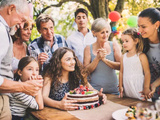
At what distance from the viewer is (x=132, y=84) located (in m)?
3.03

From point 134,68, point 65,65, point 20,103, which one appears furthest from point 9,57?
point 134,68

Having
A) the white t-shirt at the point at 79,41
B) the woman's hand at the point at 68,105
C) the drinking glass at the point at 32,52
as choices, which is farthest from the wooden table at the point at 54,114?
the white t-shirt at the point at 79,41

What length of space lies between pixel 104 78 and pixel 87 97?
36.6 inches

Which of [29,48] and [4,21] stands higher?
[4,21]

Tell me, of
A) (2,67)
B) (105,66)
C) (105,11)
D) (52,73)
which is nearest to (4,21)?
(2,67)

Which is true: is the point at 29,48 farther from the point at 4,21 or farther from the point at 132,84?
the point at 132,84

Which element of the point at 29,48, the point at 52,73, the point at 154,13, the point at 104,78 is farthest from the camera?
the point at 29,48

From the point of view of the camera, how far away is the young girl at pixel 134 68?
2.94 m

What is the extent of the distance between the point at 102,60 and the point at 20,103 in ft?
4.79

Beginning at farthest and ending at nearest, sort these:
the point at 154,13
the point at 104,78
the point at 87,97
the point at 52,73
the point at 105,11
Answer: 1. the point at 105,11
2. the point at 104,78
3. the point at 52,73
4. the point at 154,13
5. the point at 87,97

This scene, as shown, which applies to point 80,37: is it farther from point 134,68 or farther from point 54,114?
point 54,114

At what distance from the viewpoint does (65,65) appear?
2.96 metres

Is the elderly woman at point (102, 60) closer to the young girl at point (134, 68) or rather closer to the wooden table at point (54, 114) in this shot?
the young girl at point (134, 68)

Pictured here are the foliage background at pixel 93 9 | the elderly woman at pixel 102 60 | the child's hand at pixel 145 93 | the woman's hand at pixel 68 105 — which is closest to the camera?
the woman's hand at pixel 68 105
